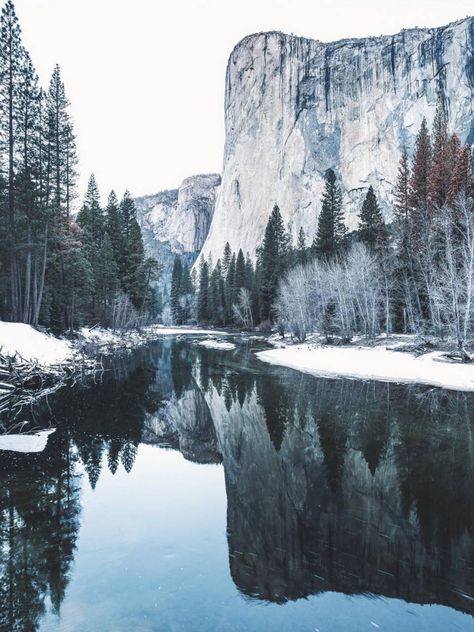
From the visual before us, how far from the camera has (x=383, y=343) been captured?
3222 centimetres

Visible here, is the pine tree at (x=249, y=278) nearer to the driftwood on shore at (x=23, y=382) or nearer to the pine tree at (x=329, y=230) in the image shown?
the pine tree at (x=329, y=230)

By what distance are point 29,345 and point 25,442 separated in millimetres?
9356

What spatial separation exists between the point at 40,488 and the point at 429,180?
123ft

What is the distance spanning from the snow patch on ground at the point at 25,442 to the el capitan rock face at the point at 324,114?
275 ft

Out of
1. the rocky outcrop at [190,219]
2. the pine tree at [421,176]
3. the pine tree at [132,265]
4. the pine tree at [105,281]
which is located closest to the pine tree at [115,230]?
the pine tree at [132,265]

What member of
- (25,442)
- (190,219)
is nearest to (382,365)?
(25,442)

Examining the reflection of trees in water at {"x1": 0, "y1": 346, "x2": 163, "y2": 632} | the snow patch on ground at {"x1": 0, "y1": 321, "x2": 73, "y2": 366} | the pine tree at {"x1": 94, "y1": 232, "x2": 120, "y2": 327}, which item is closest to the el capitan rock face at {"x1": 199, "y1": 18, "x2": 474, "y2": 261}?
the pine tree at {"x1": 94, "y1": 232, "x2": 120, "y2": 327}

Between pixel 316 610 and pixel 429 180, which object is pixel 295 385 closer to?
pixel 316 610

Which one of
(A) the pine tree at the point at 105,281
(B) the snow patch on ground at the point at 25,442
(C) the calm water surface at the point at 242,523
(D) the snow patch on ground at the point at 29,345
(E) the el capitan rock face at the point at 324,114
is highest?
(E) the el capitan rock face at the point at 324,114

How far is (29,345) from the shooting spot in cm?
1855

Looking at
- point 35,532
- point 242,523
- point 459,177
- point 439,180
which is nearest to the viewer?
point 35,532

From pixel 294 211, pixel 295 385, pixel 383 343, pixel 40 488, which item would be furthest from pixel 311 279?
pixel 294 211

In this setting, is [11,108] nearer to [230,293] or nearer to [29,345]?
[29,345]

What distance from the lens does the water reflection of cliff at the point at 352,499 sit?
5.52 metres
